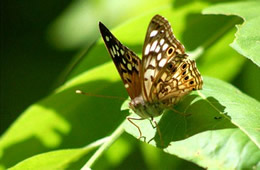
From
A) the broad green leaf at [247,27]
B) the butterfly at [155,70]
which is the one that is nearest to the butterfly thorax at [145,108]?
the butterfly at [155,70]

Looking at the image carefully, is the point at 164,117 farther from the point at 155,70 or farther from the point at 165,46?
the point at 165,46

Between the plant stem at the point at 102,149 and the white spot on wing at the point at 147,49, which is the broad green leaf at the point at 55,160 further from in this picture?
the white spot on wing at the point at 147,49

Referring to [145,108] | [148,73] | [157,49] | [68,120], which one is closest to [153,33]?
[157,49]

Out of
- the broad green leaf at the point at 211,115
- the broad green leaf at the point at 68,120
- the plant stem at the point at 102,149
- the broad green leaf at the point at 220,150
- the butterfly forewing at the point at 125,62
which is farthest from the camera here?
the broad green leaf at the point at 68,120

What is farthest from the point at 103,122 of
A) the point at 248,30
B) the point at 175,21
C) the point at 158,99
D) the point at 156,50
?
the point at 248,30

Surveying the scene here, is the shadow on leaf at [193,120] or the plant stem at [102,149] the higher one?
the plant stem at [102,149]
